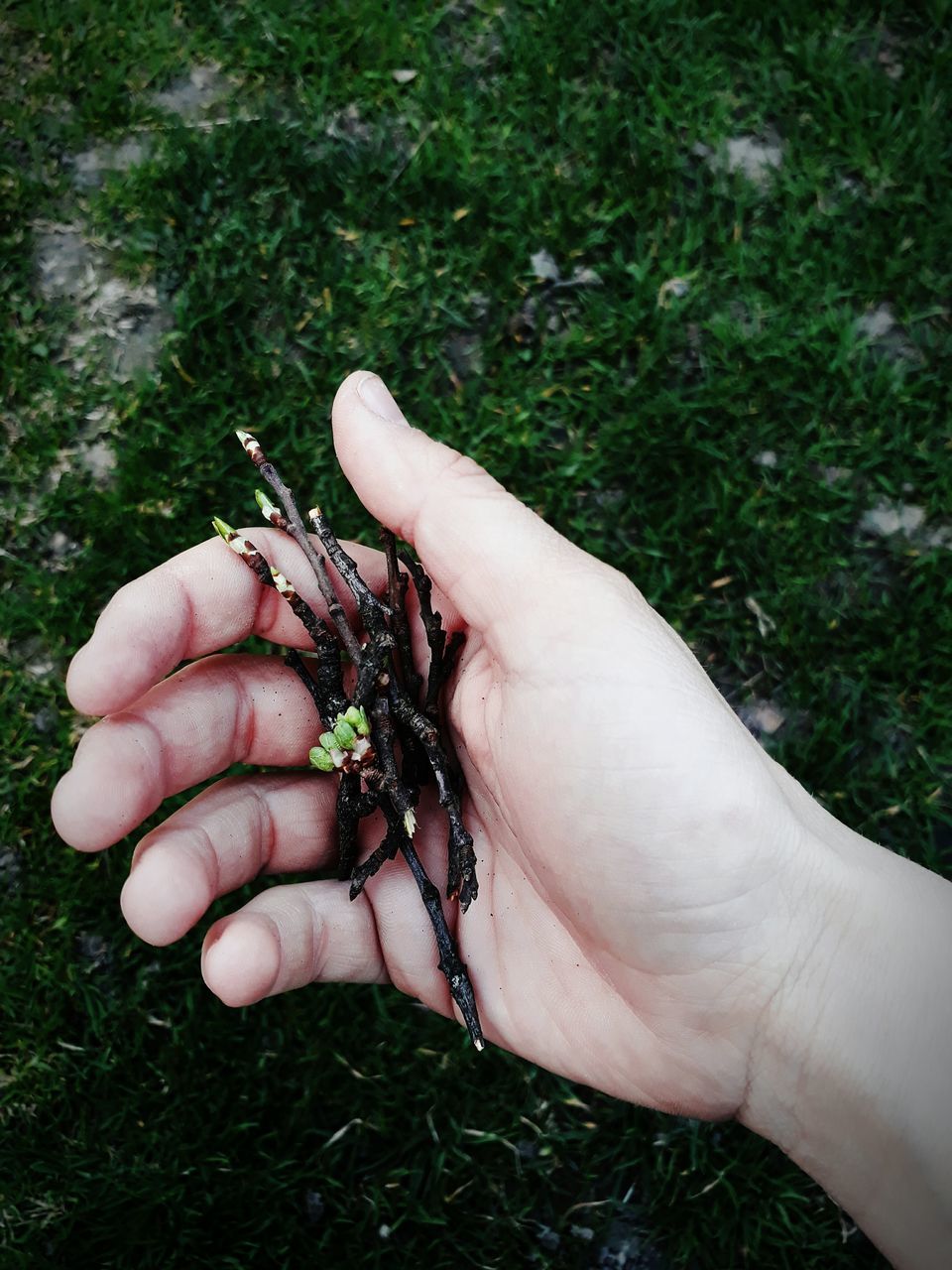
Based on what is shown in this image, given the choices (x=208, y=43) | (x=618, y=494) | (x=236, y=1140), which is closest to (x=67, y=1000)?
(x=236, y=1140)

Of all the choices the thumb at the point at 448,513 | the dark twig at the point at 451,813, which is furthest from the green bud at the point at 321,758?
the thumb at the point at 448,513

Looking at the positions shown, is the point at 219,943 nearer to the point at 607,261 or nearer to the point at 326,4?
the point at 607,261

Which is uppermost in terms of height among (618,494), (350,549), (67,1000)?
(350,549)

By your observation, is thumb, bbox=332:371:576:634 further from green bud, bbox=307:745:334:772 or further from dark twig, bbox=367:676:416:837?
green bud, bbox=307:745:334:772

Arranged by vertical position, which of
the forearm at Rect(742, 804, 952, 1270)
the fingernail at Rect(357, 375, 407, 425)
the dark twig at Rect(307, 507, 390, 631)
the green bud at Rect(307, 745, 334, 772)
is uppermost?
the fingernail at Rect(357, 375, 407, 425)

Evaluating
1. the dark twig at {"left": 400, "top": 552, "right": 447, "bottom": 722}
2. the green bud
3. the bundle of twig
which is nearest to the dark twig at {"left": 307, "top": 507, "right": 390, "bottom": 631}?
the bundle of twig
